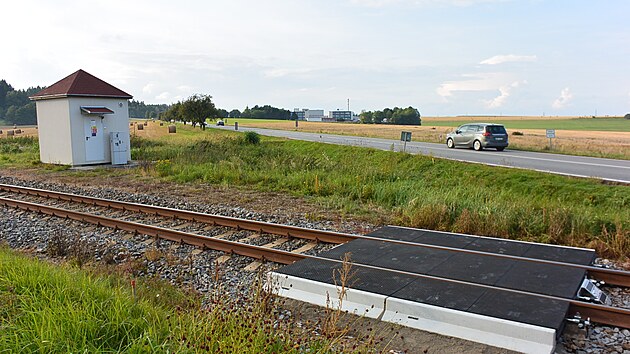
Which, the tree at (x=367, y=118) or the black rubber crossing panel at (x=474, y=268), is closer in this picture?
the black rubber crossing panel at (x=474, y=268)

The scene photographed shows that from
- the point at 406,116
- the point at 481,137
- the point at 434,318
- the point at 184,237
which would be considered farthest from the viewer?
the point at 406,116

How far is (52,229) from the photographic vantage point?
10.8 m

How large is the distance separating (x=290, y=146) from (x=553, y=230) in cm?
2146

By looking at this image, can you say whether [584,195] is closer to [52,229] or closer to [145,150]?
[52,229]

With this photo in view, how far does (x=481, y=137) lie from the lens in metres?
27.8

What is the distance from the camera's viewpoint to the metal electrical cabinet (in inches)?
913

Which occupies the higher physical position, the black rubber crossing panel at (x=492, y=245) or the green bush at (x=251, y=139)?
the green bush at (x=251, y=139)

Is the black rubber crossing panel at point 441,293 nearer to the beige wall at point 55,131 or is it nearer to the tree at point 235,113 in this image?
the beige wall at point 55,131

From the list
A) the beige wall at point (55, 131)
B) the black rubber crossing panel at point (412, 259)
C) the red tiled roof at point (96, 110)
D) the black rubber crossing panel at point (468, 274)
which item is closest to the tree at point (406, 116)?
the red tiled roof at point (96, 110)

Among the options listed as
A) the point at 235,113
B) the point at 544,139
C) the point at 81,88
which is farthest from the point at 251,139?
the point at 235,113

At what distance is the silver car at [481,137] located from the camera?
90.3 feet

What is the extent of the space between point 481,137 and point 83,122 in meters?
20.1

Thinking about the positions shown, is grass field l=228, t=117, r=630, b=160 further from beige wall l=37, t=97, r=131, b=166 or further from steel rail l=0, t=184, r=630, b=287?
beige wall l=37, t=97, r=131, b=166

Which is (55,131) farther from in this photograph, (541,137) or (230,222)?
(541,137)
